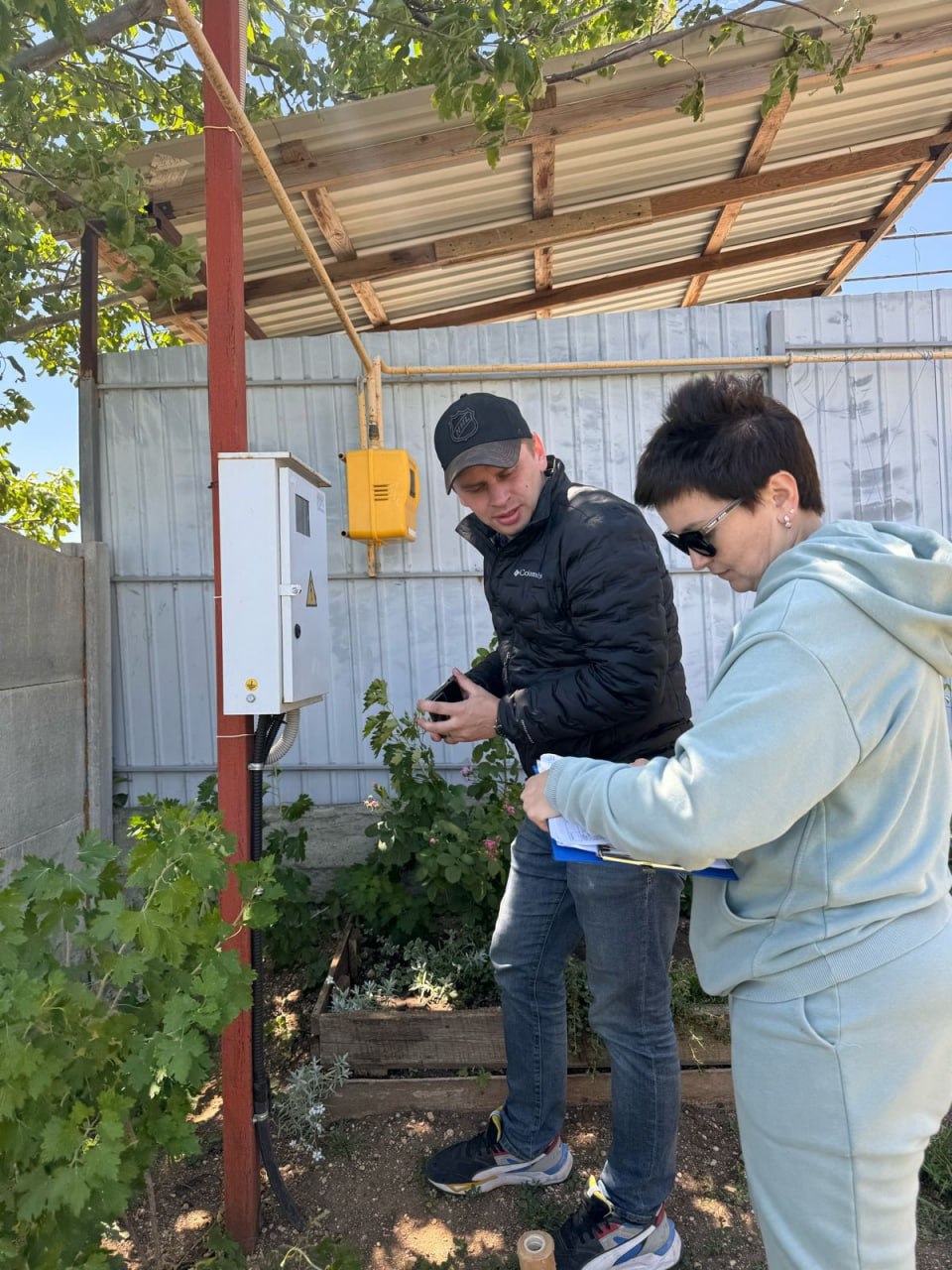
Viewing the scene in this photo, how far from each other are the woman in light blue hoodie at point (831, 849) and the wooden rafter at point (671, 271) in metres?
5.96

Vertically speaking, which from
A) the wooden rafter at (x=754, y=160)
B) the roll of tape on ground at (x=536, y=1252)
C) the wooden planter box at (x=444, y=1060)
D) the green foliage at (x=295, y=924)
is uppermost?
the wooden rafter at (x=754, y=160)

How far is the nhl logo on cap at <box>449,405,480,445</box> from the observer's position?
2.10 metres

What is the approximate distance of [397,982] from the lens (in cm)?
319

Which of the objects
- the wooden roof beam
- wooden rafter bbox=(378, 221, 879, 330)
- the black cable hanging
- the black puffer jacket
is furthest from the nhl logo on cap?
wooden rafter bbox=(378, 221, 879, 330)

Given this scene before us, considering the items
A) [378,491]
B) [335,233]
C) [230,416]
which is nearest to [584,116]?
[335,233]

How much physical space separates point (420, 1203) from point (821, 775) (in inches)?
84.7

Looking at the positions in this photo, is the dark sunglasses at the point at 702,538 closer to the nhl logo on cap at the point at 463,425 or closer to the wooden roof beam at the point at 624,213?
the nhl logo on cap at the point at 463,425

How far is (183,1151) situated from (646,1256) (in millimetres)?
1251

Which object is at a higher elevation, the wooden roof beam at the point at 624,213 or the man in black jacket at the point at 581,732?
the wooden roof beam at the point at 624,213

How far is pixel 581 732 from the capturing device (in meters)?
2.00

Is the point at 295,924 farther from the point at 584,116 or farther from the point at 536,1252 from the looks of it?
the point at 584,116

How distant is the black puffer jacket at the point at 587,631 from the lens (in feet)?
6.34

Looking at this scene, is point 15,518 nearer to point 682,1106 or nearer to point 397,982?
point 397,982

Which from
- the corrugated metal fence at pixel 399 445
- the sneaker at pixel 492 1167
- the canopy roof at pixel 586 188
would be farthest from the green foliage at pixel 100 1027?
the canopy roof at pixel 586 188
